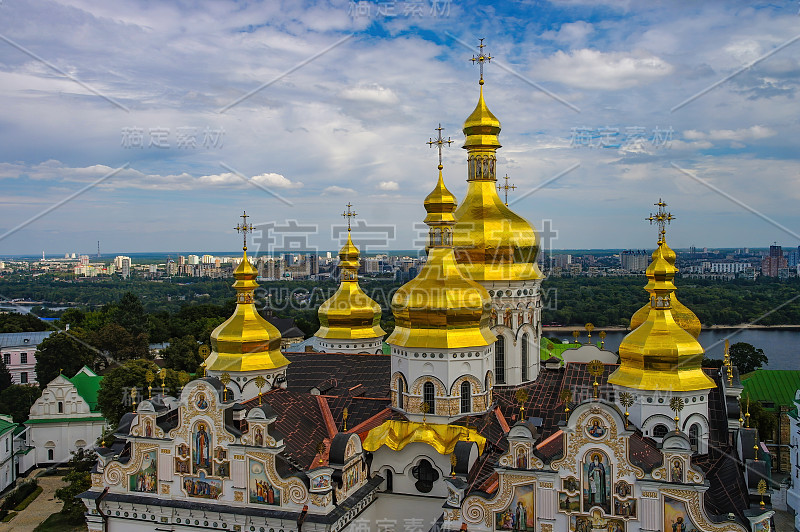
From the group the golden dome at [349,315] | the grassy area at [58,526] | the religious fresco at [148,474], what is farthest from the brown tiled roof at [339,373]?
the grassy area at [58,526]

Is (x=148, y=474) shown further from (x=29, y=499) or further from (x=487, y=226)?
(x=29, y=499)

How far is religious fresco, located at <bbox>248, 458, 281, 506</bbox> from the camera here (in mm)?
13656

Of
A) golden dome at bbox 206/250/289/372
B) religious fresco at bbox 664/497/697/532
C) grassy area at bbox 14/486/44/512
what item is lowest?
grassy area at bbox 14/486/44/512

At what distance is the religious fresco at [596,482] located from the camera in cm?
1223

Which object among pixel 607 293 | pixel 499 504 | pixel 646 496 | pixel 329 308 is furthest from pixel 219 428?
pixel 607 293

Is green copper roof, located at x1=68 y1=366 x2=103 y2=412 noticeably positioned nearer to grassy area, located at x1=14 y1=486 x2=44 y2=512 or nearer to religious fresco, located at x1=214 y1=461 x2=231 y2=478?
grassy area, located at x1=14 y1=486 x2=44 y2=512

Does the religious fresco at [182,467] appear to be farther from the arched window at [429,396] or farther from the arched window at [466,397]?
the arched window at [466,397]

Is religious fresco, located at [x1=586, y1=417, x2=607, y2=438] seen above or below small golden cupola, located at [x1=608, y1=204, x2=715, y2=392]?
below

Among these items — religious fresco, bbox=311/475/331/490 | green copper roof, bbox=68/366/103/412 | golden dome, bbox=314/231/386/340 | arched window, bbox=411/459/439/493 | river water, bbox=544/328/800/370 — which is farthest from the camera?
river water, bbox=544/328/800/370

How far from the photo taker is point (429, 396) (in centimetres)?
1647

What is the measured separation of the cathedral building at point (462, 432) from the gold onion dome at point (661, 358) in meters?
0.04

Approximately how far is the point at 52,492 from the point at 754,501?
25.3 m

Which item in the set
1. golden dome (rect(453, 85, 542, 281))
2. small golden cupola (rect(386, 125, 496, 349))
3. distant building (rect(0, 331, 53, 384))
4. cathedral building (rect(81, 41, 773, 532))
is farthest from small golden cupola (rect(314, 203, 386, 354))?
distant building (rect(0, 331, 53, 384))

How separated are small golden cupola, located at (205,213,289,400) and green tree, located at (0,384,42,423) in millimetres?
19895
